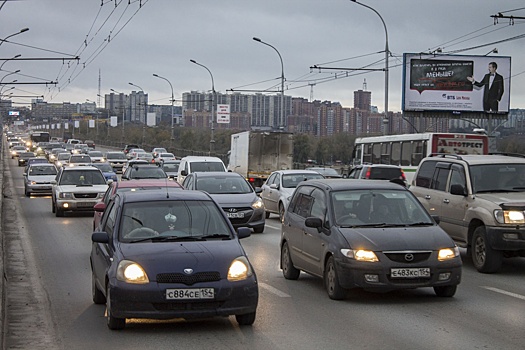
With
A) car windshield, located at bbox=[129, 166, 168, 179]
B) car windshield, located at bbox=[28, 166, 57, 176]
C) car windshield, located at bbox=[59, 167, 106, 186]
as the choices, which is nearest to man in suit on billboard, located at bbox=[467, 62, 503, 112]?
car windshield, located at bbox=[28, 166, 57, 176]

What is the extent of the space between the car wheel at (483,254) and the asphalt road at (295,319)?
0.55ft

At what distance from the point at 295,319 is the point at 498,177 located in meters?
6.39

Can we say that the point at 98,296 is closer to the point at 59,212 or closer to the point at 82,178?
the point at 59,212

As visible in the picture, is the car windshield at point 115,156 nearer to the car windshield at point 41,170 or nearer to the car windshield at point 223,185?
the car windshield at point 41,170

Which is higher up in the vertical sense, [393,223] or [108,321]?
[393,223]

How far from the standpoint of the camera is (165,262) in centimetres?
873

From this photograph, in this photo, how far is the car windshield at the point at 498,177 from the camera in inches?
574

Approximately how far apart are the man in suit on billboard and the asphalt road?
41778 mm

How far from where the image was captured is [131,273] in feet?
28.7

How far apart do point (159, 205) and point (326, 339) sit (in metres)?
2.65

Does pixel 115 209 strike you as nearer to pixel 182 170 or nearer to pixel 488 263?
pixel 488 263

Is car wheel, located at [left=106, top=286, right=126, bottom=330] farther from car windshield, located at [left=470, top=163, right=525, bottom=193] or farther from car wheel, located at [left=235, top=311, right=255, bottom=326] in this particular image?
car windshield, located at [left=470, top=163, right=525, bottom=193]

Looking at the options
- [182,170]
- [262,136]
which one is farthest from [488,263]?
[262,136]

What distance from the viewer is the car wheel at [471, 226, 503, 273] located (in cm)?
1378
